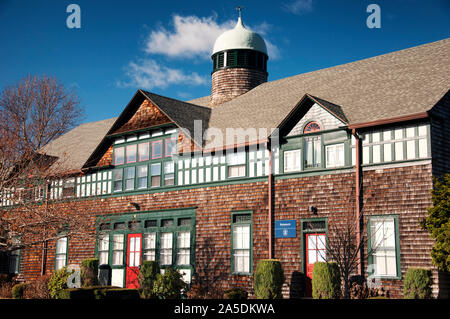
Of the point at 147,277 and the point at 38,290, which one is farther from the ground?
the point at 147,277

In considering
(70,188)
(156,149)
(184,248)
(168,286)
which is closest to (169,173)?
(156,149)

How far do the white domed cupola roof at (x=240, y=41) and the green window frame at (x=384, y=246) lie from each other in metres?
17.4

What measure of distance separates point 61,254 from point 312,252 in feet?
50.1

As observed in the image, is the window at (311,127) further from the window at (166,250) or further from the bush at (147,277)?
the bush at (147,277)

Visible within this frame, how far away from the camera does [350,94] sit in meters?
22.5

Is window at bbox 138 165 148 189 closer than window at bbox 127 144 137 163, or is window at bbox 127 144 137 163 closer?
window at bbox 138 165 148 189

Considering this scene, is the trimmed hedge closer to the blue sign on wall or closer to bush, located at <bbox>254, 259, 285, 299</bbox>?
bush, located at <bbox>254, 259, 285, 299</bbox>

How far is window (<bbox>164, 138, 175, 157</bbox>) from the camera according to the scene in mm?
25594

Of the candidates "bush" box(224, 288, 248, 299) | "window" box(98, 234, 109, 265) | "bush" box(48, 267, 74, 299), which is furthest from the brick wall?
"bush" box(48, 267, 74, 299)

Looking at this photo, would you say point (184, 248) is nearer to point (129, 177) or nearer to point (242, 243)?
point (242, 243)

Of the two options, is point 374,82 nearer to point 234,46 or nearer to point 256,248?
point 256,248

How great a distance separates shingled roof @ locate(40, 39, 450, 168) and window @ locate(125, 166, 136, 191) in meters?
3.78

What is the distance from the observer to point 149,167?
26594 mm
